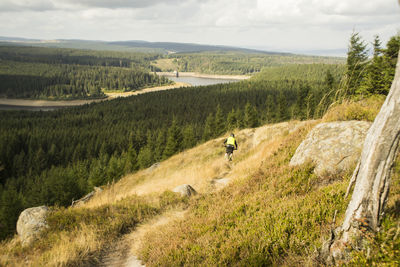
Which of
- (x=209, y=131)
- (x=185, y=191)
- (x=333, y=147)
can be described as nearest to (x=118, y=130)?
(x=209, y=131)

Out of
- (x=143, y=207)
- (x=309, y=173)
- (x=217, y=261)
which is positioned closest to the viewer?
(x=217, y=261)

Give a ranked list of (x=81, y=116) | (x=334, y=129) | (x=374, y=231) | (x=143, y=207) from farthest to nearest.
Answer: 1. (x=81, y=116)
2. (x=143, y=207)
3. (x=334, y=129)
4. (x=374, y=231)

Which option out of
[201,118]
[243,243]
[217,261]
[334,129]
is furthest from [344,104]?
[201,118]

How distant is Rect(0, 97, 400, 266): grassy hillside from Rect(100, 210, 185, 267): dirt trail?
122 mm

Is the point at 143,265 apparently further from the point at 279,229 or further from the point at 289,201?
the point at 289,201

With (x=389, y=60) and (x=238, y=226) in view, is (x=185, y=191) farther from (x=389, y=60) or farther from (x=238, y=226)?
(x=389, y=60)

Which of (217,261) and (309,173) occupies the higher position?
(309,173)

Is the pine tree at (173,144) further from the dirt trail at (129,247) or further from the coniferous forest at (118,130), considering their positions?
the dirt trail at (129,247)

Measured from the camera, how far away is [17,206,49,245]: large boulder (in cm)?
725

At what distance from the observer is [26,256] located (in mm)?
6332

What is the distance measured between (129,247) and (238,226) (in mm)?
3429

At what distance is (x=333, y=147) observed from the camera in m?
7.12

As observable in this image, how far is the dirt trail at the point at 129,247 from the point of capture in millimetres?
6055

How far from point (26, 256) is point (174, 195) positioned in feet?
16.3
